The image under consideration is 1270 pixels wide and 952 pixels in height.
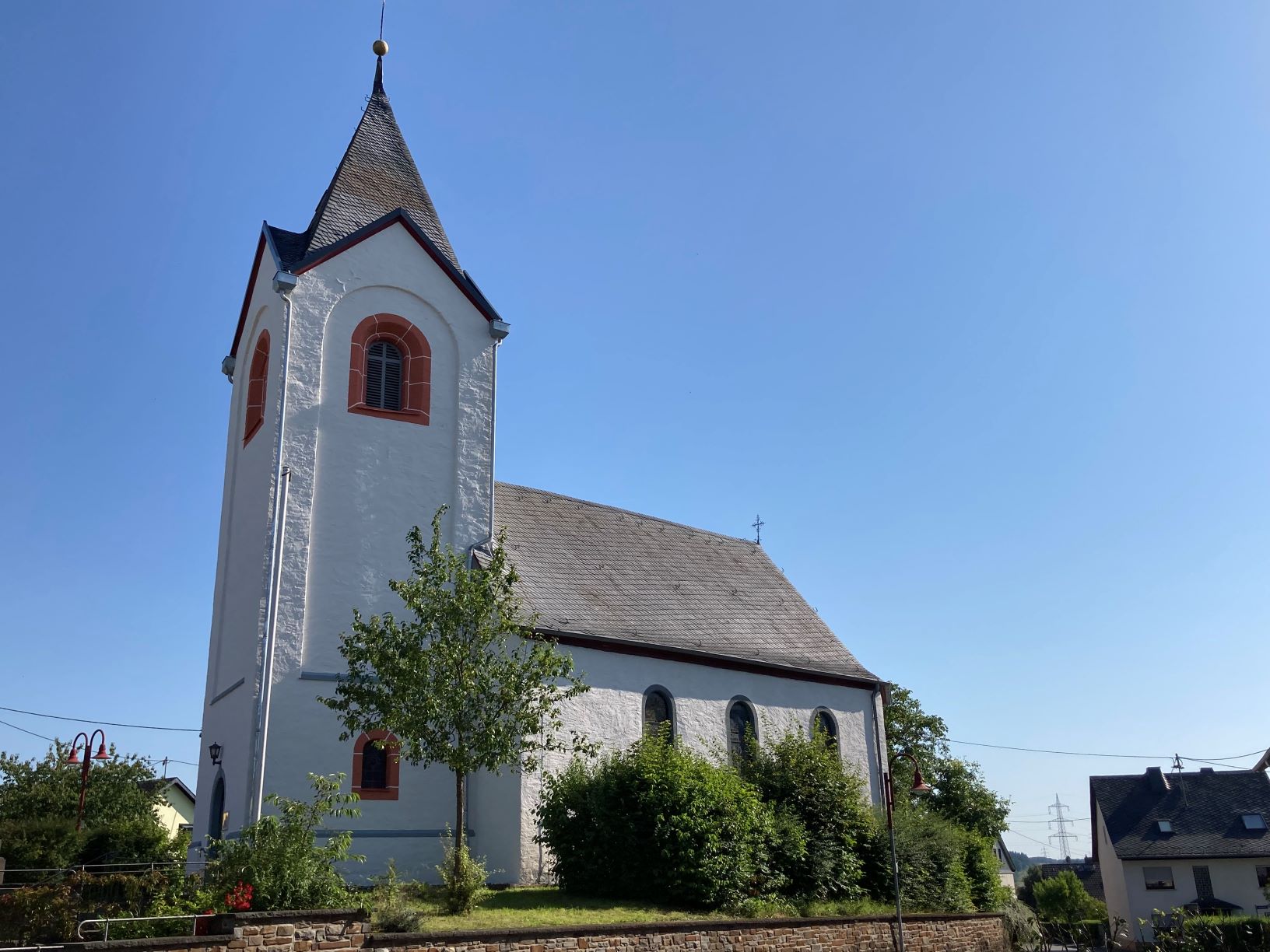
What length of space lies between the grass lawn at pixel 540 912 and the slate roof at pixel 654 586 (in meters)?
5.86

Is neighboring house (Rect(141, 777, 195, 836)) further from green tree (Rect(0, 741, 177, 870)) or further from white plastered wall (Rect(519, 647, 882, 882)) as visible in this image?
white plastered wall (Rect(519, 647, 882, 882))

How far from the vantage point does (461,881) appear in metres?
15.4

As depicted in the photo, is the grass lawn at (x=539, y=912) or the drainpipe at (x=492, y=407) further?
the drainpipe at (x=492, y=407)

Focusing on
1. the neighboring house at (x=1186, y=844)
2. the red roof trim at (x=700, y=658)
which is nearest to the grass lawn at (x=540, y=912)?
the red roof trim at (x=700, y=658)

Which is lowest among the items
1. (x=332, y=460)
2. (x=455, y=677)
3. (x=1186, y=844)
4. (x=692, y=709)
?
(x=1186, y=844)

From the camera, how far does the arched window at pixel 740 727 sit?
24.2m

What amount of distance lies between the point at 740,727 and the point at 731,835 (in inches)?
280

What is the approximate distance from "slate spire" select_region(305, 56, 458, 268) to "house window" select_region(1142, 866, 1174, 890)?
43594 millimetres

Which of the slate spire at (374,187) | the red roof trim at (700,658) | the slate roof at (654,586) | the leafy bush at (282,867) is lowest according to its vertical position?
the leafy bush at (282,867)

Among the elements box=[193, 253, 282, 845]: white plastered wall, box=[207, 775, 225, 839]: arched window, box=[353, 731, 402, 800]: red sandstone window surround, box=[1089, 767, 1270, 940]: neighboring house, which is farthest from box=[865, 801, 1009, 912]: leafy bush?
box=[1089, 767, 1270, 940]: neighboring house

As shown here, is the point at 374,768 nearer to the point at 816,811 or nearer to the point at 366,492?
the point at 366,492

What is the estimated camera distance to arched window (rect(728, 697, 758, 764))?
79.5 ft

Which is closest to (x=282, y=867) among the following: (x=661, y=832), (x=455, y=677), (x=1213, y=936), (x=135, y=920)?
(x=135, y=920)

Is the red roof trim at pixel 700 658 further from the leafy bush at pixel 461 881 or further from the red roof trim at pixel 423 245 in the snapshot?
the red roof trim at pixel 423 245
